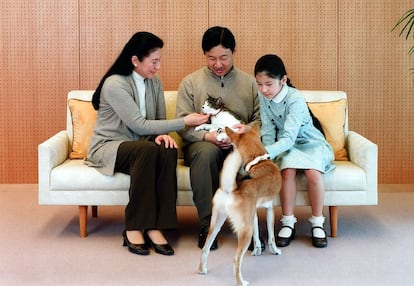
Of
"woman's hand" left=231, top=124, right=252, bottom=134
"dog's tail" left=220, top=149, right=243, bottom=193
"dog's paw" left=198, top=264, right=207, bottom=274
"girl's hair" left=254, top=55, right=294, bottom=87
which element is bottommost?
"dog's paw" left=198, top=264, right=207, bottom=274

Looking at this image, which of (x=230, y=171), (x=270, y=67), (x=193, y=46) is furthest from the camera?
(x=193, y=46)

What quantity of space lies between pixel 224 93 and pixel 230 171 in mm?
975

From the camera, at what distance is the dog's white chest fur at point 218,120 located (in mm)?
3334

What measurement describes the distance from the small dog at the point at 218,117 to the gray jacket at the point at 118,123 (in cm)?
15

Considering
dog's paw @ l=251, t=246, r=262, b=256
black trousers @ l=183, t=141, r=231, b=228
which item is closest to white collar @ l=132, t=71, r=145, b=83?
black trousers @ l=183, t=141, r=231, b=228

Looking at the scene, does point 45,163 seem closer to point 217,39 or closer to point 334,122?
point 217,39

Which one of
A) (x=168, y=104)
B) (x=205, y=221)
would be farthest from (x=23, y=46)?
(x=205, y=221)

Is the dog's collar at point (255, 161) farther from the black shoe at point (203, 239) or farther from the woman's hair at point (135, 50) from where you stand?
the woman's hair at point (135, 50)

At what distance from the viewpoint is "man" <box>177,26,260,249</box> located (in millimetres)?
3238

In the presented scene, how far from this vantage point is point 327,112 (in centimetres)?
372

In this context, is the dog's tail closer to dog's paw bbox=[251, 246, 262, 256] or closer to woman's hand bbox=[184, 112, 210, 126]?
dog's paw bbox=[251, 246, 262, 256]

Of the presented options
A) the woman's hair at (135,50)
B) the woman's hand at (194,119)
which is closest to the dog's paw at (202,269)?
the woman's hand at (194,119)

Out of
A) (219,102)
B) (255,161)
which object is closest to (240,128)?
(255,161)

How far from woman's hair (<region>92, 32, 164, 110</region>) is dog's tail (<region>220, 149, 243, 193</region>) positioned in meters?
0.91
